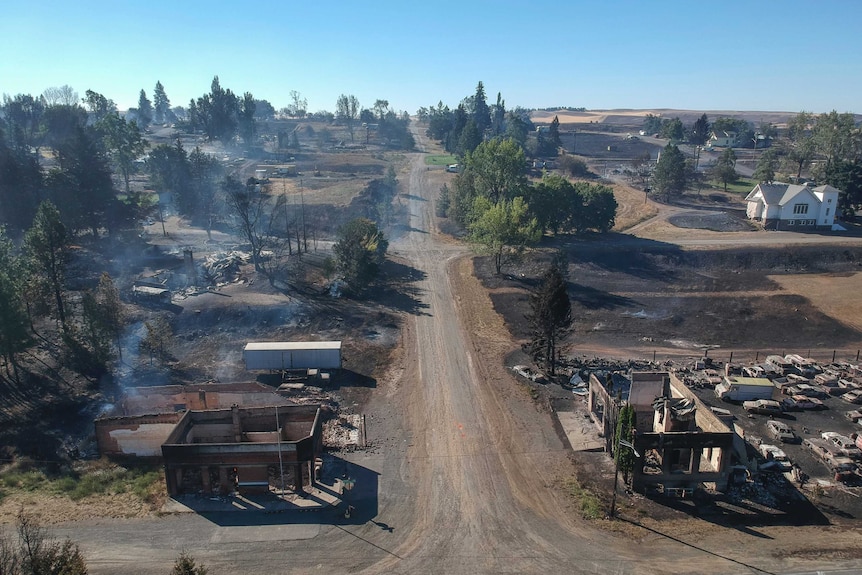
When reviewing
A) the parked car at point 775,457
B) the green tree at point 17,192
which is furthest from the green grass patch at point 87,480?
the green tree at point 17,192

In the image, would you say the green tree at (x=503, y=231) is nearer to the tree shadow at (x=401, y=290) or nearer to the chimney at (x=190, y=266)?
the tree shadow at (x=401, y=290)

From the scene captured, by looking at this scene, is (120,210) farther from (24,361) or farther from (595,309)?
(595,309)

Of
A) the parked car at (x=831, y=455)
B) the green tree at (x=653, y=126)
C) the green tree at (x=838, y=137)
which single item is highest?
the green tree at (x=653, y=126)

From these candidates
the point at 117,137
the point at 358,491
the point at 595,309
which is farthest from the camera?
the point at 117,137

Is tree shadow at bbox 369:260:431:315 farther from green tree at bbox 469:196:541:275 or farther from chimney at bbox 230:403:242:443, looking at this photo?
chimney at bbox 230:403:242:443

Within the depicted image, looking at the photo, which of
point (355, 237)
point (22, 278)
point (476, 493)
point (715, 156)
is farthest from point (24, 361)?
point (715, 156)

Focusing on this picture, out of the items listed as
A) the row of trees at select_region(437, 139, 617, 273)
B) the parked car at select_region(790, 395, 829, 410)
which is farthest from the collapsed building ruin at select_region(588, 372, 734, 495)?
the row of trees at select_region(437, 139, 617, 273)
